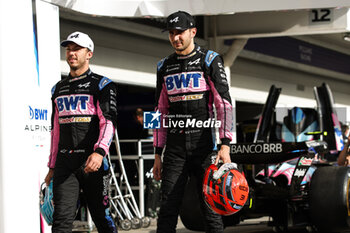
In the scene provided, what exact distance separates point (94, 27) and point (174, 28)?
20.6 feet

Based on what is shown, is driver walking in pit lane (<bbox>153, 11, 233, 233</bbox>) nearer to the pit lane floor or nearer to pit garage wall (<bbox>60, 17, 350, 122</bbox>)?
the pit lane floor

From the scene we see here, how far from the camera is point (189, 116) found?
210 inches

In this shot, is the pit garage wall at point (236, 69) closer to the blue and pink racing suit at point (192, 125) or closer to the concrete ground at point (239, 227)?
the concrete ground at point (239, 227)

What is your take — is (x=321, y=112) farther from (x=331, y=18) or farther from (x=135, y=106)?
(x=135, y=106)

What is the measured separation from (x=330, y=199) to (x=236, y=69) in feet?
29.4

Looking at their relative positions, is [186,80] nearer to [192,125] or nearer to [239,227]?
[192,125]

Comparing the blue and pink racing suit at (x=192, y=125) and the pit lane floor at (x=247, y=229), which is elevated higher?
the blue and pink racing suit at (x=192, y=125)

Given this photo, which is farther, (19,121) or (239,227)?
(239,227)

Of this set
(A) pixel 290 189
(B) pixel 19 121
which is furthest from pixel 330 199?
(B) pixel 19 121

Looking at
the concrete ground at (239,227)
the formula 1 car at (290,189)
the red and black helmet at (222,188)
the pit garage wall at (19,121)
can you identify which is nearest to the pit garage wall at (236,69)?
the concrete ground at (239,227)

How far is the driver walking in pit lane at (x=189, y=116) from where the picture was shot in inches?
208

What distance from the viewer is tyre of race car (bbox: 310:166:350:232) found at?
7.40m

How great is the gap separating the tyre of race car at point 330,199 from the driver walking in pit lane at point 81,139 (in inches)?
112

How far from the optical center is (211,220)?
5211mm
